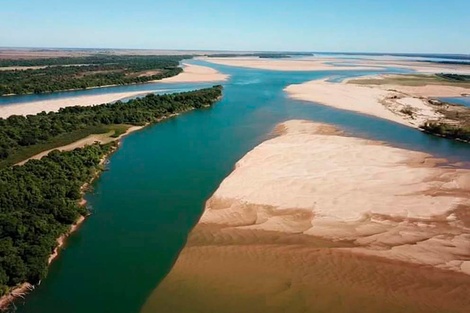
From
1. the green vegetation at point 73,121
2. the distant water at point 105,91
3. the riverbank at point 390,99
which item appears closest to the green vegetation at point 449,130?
the riverbank at point 390,99

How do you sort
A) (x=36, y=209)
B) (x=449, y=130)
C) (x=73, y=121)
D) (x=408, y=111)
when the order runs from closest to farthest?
(x=36, y=209), (x=449, y=130), (x=73, y=121), (x=408, y=111)

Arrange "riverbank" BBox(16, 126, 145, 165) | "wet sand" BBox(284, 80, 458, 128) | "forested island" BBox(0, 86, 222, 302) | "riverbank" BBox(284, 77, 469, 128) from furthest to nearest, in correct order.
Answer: "wet sand" BBox(284, 80, 458, 128), "riverbank" BBox(284, 77, 469, 128), "riverbank" BBox(16, 126, 145, 165), "forested island" BBox(0, 86, 222, 302)

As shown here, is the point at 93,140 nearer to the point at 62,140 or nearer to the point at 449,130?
the point at 62,140

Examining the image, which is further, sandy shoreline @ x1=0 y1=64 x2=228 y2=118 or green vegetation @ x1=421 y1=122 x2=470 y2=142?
sandy shoreline @ x1=0 y1=64 x2=228 y2=118

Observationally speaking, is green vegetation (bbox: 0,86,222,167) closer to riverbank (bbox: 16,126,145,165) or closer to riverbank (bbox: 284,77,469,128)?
riverbank (bbox: 16,126,145,165)

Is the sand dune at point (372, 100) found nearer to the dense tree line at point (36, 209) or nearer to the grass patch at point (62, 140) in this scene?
the grass patch at point (62, 140)

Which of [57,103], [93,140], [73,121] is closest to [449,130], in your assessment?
[93,140]

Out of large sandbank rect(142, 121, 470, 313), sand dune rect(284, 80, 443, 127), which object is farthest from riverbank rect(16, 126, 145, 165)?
sand dune rect(284, 80, 443, 127)
